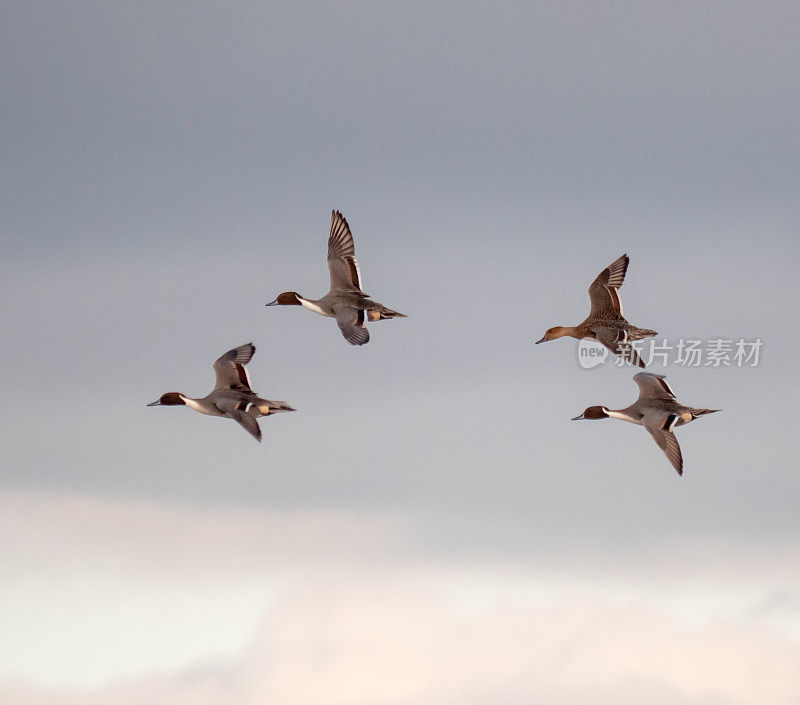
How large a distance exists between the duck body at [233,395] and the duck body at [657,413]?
30.8ft

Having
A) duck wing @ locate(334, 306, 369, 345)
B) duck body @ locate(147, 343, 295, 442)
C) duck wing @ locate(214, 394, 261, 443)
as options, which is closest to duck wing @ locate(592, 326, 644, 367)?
duck wing @ locate(334, 306, 369, 345)

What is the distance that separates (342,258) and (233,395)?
5.90 m

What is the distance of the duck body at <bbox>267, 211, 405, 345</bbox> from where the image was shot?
37469 millimetres

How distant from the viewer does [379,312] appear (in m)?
37.5

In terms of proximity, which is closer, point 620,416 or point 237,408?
point 237,408

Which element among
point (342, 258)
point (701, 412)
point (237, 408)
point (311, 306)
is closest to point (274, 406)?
point (237, 408)

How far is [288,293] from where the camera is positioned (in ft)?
126

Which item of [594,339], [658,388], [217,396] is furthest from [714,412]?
[217,396]

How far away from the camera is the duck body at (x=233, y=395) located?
34.8 metres

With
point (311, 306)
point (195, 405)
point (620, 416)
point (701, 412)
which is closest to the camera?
point (195, 405)

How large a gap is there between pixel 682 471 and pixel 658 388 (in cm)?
291

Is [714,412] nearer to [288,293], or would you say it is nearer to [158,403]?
[288,293]

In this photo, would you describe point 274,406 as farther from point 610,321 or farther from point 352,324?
point 610,321

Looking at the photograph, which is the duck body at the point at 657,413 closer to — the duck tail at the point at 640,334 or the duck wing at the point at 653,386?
the duck wing at the point at 653,386
